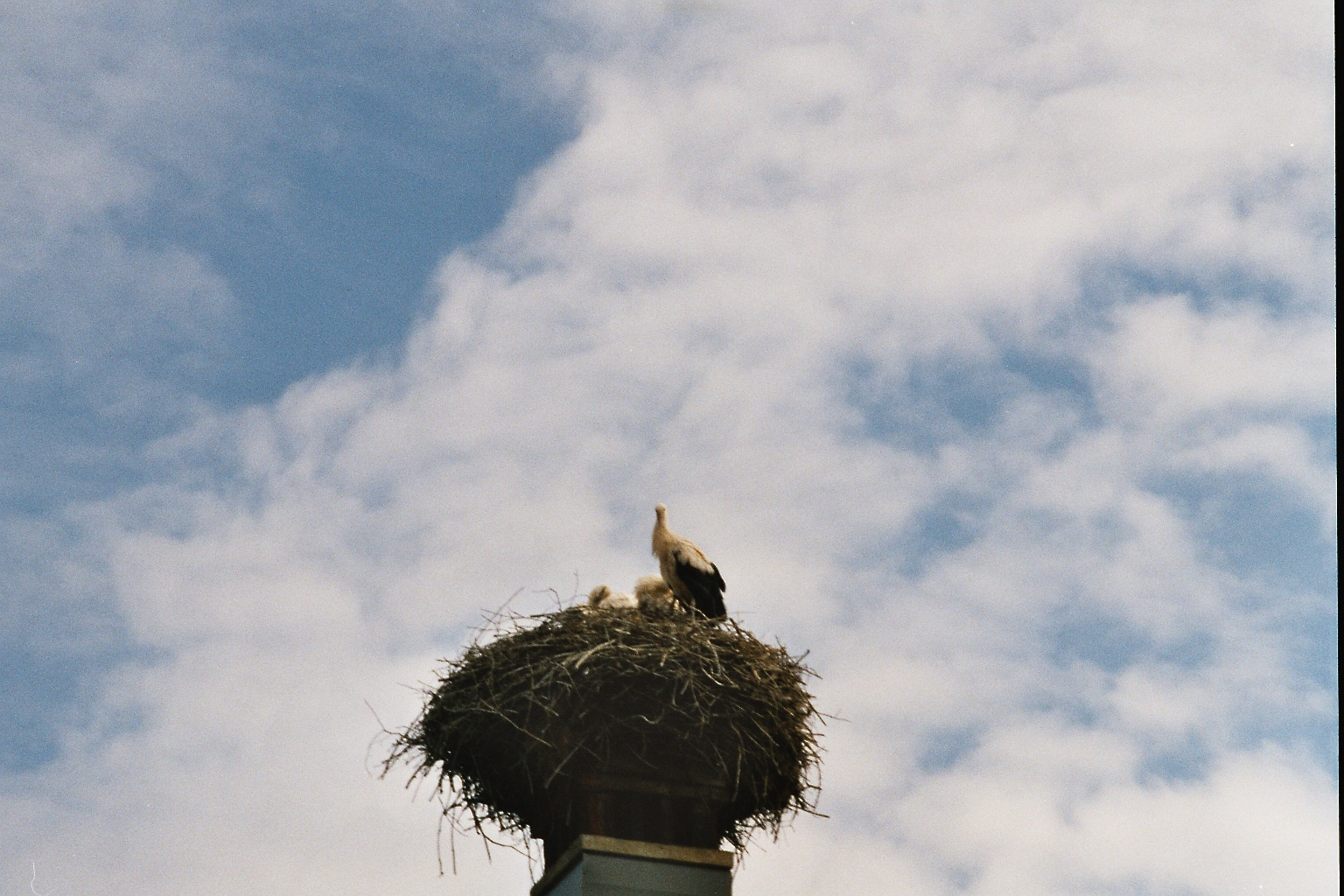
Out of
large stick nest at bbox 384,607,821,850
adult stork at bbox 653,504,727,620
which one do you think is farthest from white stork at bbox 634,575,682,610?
large stick nest at bbox 384,607,821,850

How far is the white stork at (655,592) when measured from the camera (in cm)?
1102

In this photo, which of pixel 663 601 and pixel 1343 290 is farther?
pixel 663 601

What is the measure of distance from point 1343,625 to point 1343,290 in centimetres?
111

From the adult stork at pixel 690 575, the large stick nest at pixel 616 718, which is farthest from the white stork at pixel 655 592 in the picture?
the large stick nest at pixel 616 718

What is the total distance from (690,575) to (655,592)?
0.46m

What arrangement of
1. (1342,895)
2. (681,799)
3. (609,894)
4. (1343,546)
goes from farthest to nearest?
(681,799)
(609,894)
(1343,546)
(1342,895)

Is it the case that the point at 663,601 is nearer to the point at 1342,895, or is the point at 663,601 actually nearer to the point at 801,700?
the point at 801,700

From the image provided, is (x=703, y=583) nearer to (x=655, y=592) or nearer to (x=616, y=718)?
(x=655, y=592)

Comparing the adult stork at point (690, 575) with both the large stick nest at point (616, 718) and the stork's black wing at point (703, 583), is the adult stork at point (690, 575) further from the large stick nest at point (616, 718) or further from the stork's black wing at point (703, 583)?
the large stick nest at point (616, 718)

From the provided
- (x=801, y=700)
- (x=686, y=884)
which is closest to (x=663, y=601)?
(x=801, y=700)

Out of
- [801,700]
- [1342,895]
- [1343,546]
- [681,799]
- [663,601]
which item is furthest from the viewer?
[663,601]

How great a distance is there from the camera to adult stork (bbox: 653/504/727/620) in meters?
11.6

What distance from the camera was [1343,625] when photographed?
14.4ft

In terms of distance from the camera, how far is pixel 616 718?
8133 millimetres
